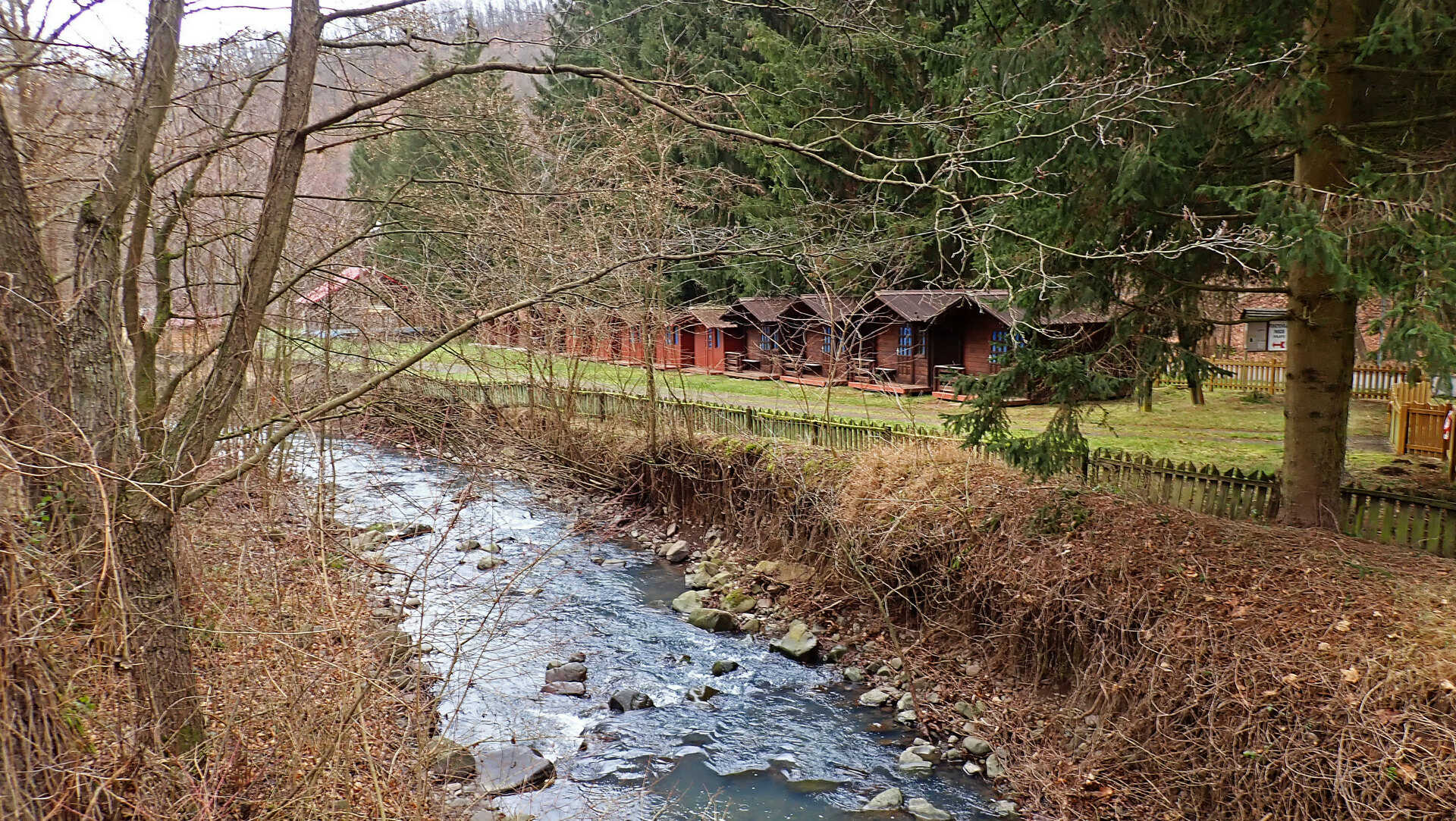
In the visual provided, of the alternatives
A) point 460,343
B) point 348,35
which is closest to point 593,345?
point 460,343

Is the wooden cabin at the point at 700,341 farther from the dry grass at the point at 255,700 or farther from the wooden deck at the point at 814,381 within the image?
the dry grass at the point at 255,700

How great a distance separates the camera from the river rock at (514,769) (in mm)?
8125

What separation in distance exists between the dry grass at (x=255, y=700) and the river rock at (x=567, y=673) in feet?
10.3

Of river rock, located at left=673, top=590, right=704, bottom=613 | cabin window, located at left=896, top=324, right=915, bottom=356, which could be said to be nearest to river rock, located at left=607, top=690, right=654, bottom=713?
river rock, located at left=673, top=590, right=704, bottom=613

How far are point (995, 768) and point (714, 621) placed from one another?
198 inches

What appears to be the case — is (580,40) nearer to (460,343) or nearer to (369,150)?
(369,150)

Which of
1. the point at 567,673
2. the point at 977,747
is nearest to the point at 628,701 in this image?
the point at 567,673

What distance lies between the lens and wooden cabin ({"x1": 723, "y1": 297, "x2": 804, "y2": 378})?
2755cm

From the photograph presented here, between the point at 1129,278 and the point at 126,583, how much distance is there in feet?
33.4

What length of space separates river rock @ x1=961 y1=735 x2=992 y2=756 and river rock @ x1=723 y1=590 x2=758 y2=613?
4734mm

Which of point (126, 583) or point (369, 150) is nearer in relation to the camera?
point (126, 583)

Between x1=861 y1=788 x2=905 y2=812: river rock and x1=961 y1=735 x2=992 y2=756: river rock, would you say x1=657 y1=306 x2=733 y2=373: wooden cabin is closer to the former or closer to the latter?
x1=961 y1=735 x2=992 y2=756: river rock

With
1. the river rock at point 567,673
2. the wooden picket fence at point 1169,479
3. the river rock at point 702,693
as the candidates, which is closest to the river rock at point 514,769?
the river rock at point 567,673

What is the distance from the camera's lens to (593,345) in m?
18.0
